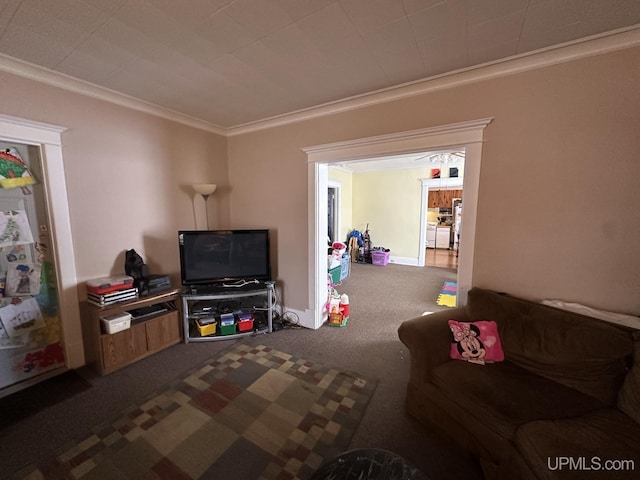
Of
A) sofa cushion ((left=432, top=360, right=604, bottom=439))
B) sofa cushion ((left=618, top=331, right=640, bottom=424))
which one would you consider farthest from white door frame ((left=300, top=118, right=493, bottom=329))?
sofa cushion ((left=618, top=331, right=640, bottom=424))

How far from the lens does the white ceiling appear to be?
4.45ft

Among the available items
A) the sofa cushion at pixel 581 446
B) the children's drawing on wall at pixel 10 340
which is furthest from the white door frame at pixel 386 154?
the children's drawing on wall at pixel 10 340

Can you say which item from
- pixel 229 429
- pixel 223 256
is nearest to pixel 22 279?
pixel 223 256

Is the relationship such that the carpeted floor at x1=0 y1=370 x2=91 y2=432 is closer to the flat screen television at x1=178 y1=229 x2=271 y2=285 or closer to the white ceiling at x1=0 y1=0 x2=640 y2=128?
the flat screen television at x1=178 y1=229 x2=271 y2=285

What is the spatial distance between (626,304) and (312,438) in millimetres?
2192

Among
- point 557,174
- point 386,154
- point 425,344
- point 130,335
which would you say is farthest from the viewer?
point 386,154

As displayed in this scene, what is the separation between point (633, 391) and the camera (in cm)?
125

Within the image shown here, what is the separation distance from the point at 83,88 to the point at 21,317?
1.94m

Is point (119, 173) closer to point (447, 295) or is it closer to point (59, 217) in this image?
point (59, 217)

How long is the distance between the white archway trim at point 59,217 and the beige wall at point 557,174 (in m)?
Result: 2.72

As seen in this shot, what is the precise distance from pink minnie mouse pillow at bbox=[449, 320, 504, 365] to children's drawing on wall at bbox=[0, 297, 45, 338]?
326cm

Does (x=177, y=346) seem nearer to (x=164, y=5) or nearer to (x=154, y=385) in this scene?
(x=154, y=385)

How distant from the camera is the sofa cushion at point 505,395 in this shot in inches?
49.7

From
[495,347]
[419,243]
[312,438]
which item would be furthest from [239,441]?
[419,243]
